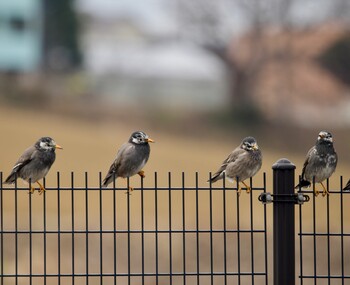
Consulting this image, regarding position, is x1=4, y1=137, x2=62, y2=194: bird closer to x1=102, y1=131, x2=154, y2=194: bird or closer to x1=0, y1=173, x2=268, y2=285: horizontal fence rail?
x1=102, y1=131, x2=154, y2=194: bird

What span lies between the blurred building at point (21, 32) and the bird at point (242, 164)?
160 feet

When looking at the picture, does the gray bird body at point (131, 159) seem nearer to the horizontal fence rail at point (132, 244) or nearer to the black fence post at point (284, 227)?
the black fence post at point (284, 227)

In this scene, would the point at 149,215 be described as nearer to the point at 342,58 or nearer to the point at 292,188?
the point at 292,188

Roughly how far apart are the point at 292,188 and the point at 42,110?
3805 cm

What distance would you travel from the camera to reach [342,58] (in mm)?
51469

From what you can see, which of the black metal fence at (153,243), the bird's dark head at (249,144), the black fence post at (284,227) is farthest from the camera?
the black metal fence at (153,243)

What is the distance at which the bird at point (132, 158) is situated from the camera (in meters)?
10.1

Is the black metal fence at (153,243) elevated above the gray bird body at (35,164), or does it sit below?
below

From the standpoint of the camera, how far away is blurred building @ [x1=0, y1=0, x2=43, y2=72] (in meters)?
59.7

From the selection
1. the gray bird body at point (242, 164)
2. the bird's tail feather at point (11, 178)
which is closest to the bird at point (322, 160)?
the gray bird body at point (242, 164)

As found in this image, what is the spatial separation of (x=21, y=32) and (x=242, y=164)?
52151 mm

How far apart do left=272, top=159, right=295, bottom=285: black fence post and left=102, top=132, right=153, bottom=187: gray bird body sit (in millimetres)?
2230

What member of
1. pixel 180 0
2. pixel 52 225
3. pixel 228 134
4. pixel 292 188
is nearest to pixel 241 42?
pixel 180 0

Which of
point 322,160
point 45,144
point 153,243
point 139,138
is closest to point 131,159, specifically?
point 139,138
